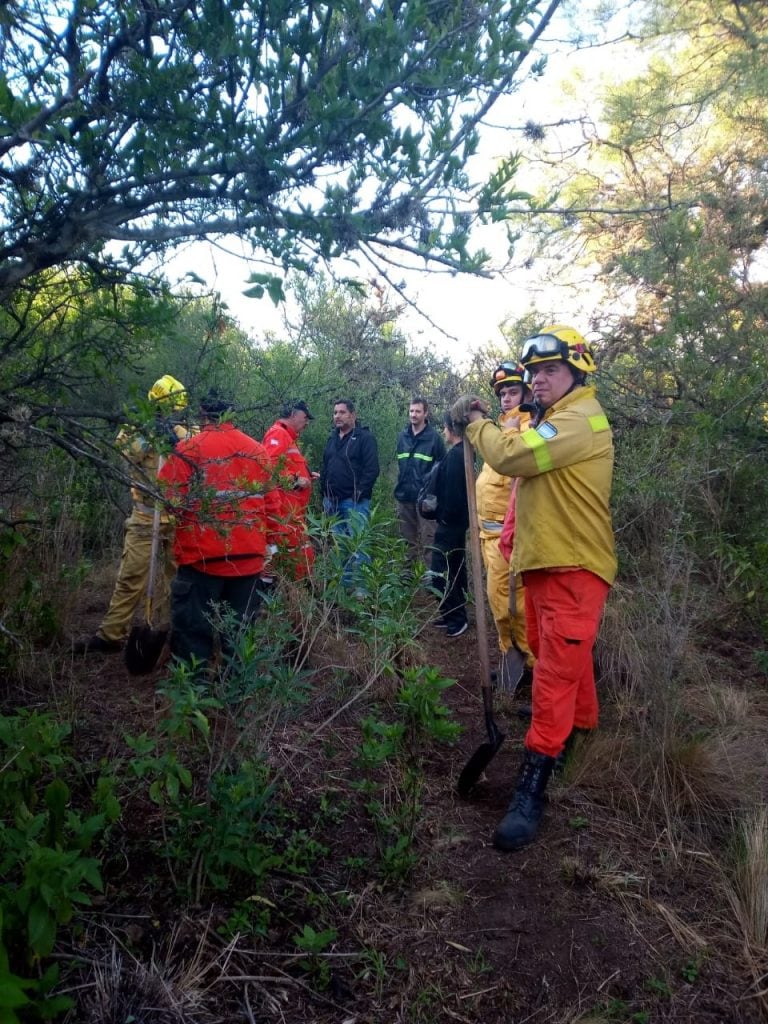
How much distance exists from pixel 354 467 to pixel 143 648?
12.0ft

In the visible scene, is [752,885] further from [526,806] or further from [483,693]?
[483,693]

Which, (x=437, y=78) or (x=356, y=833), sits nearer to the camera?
(x=437, y=78)

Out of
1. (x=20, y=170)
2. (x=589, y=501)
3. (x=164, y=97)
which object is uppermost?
(x=164, y=97)

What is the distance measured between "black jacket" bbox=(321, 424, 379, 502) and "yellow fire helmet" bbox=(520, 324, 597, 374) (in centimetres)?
432

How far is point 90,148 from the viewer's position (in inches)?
94.0

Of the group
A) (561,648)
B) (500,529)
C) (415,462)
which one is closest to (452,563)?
(500,529)

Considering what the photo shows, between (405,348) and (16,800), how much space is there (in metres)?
10.1

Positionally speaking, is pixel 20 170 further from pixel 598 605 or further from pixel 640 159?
pixel 640 159

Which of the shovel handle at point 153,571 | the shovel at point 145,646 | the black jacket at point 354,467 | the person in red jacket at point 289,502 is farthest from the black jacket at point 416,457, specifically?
the shovel at point 145,646

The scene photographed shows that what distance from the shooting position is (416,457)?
820cm

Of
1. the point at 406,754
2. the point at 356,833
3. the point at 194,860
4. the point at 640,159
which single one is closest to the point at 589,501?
the point at 406,754

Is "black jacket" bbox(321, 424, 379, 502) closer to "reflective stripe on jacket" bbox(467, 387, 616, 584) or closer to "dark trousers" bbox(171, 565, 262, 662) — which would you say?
"dark trousers" bbox(171, 565, 262, 662)

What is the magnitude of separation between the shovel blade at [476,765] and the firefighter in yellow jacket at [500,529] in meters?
1.36

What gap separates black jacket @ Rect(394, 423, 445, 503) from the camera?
8141 mm
